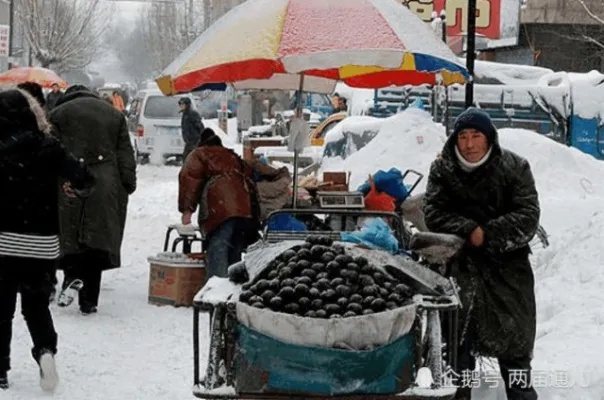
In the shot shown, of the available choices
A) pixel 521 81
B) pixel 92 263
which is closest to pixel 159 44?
pixel 521 81

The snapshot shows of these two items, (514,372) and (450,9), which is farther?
(450,9)

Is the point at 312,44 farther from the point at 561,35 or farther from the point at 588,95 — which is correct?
the point at 561,35

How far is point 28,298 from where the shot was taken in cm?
658

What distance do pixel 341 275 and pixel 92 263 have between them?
4.90 m

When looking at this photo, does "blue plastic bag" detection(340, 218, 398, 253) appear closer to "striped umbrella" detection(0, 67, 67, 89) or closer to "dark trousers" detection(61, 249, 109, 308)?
"dark trousers" detection(61, 249, 109, 308)

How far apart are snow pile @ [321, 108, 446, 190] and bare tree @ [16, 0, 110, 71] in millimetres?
39171

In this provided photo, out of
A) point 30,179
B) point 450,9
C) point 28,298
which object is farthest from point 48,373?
point 450,9

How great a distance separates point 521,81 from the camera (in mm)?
23062

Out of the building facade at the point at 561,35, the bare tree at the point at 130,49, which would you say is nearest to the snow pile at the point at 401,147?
the building facade at the point at 561,35

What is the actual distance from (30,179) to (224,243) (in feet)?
9.67

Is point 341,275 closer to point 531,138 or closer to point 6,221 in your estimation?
point 6,221

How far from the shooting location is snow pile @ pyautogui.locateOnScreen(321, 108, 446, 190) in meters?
15.8

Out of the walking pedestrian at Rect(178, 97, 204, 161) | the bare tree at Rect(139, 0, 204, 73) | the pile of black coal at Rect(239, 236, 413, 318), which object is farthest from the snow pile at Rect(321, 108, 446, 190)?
the bare tree at Rect(139, 0, 204, 73)

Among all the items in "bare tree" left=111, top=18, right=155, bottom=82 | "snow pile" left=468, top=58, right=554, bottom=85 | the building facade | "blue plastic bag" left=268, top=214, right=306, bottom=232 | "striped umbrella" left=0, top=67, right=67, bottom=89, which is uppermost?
the building facade
